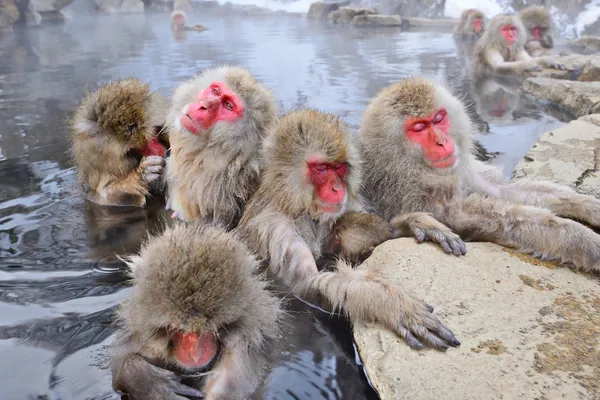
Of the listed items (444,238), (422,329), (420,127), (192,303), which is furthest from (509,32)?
(192,303)

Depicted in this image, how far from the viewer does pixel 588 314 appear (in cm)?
247

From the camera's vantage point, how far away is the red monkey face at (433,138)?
3.28 meters

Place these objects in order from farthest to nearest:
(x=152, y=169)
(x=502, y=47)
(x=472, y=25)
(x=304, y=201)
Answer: (x=472, y=25)
(x=502, y=47)
(x=152, y=169)
(x=304, y=201)

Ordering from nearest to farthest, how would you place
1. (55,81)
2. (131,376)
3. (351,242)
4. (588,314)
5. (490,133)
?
Result: (131,376), (588,314), (351,242), (490,133), (55,81)

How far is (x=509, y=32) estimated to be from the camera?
387 inches

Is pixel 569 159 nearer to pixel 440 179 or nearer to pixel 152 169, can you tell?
pixel 440 179

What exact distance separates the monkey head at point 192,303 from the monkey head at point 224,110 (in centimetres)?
112

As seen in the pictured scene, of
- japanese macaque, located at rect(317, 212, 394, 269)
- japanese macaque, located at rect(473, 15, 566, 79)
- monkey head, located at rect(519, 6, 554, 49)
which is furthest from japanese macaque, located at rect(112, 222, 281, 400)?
monkey head, located at rect(519, 6, 554, 49)

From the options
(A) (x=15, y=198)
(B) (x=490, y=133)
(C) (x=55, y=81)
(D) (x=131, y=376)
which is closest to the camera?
(D) (x=131, y=376)

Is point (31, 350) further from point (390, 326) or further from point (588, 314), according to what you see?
point (588, 314)

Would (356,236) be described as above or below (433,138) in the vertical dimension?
below

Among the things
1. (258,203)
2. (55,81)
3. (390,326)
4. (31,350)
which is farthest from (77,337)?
(55,81)

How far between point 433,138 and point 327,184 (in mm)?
693

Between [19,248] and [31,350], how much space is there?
1237 millimetres
